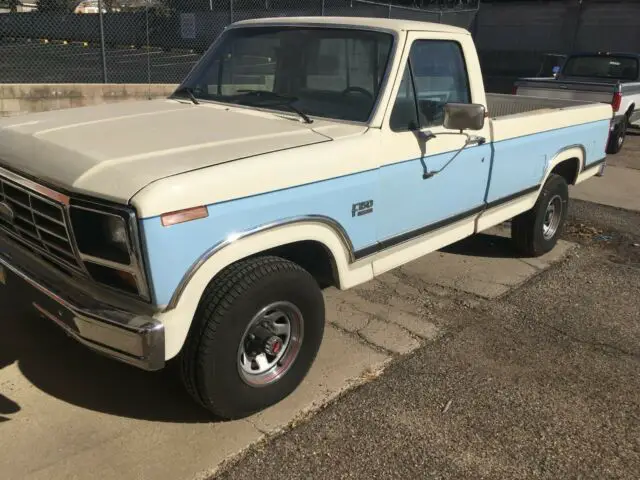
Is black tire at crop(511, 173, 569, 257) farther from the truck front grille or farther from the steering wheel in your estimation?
the truck front grille

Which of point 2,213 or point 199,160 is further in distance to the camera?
point 2,213

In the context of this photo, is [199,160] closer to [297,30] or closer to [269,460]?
[269,460]

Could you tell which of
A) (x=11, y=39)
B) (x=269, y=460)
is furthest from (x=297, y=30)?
(x=11, y=39)

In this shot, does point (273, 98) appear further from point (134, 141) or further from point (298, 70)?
point (134, 141)

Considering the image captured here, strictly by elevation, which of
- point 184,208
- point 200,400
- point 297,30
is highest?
point 297,30

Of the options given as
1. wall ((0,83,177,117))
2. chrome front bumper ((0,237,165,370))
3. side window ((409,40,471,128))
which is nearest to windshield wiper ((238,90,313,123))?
side window ((409,40,471,128))

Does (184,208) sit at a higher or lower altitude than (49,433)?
higher

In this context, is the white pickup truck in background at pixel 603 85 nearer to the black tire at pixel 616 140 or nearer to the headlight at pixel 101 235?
the black tire at pixel 616 140

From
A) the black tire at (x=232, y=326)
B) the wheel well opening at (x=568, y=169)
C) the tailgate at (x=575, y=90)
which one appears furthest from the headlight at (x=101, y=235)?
the tailgate at (x=575, y=90)

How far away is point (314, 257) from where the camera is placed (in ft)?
10.9

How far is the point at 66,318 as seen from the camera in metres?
2.59

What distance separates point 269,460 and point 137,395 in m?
0.89

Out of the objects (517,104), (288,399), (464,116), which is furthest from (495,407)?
(517,104)

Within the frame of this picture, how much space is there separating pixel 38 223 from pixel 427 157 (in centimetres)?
215
